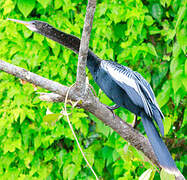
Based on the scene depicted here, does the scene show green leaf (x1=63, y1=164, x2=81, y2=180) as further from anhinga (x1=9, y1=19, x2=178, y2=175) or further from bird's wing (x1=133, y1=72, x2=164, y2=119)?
bird's wing (x1=133, y1=72, x2=164, y2=119)

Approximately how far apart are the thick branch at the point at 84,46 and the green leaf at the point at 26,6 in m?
0.85

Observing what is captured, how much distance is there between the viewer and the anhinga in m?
1.20

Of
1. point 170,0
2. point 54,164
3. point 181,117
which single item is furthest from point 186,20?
point 54,164

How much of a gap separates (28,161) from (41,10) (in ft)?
3.28

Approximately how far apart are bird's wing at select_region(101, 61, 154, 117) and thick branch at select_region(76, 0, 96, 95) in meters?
0.33

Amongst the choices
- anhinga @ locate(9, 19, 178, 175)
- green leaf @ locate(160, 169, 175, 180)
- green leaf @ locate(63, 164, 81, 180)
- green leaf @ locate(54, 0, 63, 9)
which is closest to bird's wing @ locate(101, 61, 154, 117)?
anhinga @ locate(9, 19, 178, 175)

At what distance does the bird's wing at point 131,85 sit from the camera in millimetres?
1248

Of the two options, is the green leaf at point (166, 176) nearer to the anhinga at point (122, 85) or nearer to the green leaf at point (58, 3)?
the anhinga at point (122, 85)

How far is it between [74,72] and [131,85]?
1.89 feet

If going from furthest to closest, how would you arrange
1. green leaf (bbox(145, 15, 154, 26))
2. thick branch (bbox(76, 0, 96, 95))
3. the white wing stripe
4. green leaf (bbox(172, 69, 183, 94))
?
green leaf (bbox(145, 15, 154, 26))
green leaf (bbox(172, 69, 183, 94))
the white wing stripe
thick branch (bbox(76, 0, 96, 95))

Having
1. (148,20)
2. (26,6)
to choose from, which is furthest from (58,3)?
(148,20)

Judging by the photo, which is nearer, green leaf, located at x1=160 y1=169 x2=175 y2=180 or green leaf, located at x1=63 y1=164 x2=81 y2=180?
green leaf, located at x1=160 y1=169 x2=175 y2=180

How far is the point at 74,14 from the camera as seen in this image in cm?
178

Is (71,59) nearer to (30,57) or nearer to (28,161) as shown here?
(30,57)
